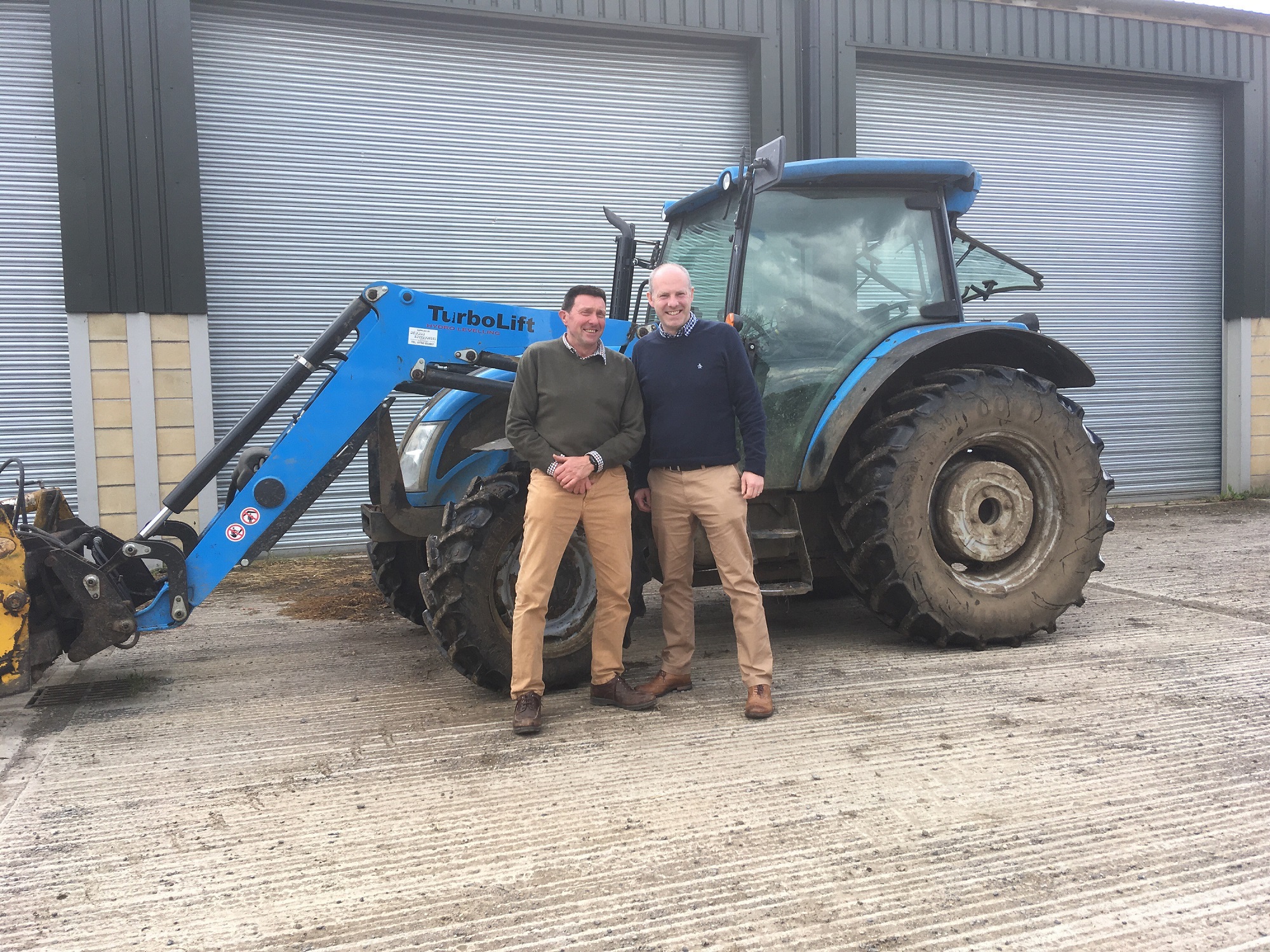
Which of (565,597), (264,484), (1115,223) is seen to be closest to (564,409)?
(565,597)

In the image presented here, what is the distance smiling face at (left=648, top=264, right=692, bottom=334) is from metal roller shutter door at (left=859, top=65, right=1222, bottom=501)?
6631mm

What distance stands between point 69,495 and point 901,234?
21.8 feet

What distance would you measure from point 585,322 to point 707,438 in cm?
66

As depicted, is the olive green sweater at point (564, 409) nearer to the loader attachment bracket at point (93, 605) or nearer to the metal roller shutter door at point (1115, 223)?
the loader attachment bracket at point (93, 605)

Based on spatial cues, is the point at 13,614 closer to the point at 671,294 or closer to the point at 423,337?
the point at 423,337

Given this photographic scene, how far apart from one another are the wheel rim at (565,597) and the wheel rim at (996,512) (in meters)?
1.71

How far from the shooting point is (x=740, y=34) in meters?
8.73

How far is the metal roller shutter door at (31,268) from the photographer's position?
7312 millimetres

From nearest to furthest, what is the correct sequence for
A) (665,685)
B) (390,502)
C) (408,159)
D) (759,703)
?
(759,703)
(665,685)
(390,502)
(408,159)

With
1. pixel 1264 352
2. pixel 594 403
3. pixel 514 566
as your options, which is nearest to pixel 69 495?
pixel 514 566

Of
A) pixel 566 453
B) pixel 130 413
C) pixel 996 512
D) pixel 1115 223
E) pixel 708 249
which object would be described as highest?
pixel 1115 223

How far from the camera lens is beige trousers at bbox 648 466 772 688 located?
3672 mm

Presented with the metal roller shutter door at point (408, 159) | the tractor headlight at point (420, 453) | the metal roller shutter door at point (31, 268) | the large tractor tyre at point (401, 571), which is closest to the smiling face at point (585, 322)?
the tractor headlight at point (420, 453)

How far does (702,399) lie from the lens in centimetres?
369
